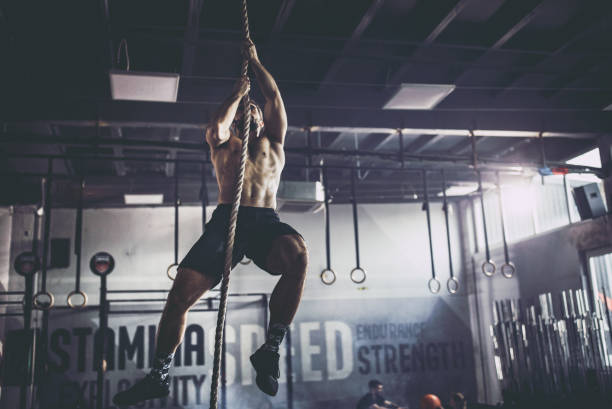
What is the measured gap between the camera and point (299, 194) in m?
7.21

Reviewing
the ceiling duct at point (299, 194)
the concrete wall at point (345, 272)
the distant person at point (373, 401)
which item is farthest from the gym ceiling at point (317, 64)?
the distant person at point (373, 401)

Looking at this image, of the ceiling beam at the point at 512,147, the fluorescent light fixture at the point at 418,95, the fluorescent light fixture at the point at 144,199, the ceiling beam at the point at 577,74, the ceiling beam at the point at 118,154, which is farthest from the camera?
the ceiling beam at the point at 512,147

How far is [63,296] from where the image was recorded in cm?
902

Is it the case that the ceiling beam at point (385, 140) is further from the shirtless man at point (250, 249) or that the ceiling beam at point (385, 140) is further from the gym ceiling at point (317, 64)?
the shirtless man at point (250, 249)

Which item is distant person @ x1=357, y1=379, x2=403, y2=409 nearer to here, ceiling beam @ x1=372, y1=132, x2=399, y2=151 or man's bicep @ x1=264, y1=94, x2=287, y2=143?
ceiling beam @ x1=372, y1=132, x2=399, y2=151

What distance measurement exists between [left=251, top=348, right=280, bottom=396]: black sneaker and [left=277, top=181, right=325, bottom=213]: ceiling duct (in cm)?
480

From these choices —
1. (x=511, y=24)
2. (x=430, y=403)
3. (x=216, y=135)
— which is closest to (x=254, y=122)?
(x=216, y=135)

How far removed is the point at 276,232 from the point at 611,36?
15.1ft

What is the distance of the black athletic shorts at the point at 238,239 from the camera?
7.73 ft

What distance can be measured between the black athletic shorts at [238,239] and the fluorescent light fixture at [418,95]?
9.94 feet

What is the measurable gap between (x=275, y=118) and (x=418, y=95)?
113 inches

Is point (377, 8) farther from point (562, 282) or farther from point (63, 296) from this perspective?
point (63, 296)

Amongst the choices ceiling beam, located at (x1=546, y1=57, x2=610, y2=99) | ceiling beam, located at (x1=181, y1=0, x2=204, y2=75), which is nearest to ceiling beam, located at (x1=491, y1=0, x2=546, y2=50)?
ceiling beam, located at (x1=546, y1=57, x2=610, y2=99)

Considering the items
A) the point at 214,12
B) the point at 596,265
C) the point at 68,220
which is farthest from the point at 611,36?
the point at 68,220
